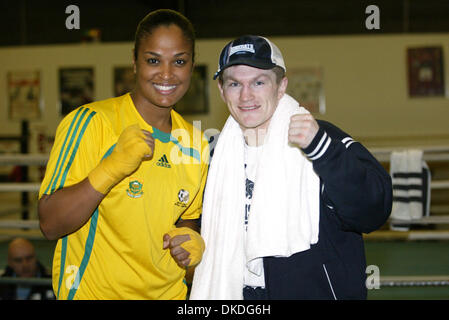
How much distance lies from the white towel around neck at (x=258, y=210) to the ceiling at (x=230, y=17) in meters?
5.14

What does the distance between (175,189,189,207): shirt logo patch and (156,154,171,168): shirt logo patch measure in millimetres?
109

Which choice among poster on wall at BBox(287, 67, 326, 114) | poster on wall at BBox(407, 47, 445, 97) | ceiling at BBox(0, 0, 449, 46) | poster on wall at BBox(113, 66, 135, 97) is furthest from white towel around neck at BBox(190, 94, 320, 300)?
ceiling at BBox(0, 0, 449, 46)

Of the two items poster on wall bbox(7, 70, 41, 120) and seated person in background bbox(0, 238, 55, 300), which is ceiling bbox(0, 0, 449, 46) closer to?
poster on wall bbox(7, 70, 41, 120)

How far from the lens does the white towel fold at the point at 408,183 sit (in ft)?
10.1

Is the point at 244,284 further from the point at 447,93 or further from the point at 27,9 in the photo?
the point at 27,9

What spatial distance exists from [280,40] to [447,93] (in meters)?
2.30

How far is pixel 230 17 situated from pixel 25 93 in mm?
3238

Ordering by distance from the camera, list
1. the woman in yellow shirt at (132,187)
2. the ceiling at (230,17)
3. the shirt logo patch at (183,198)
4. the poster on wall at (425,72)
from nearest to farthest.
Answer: the woman in yellow shirt at (132,187), the shirt logo patch at (183,198), the poster on wall at (425,72), the ceiling at (230,17)

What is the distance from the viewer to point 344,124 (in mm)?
5695

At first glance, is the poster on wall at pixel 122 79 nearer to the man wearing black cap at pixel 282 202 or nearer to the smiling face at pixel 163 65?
the smiling face at pixel 163 65

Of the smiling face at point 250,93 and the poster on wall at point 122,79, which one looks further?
the poster on wall at point 122,79

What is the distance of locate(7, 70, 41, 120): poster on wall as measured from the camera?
596cm

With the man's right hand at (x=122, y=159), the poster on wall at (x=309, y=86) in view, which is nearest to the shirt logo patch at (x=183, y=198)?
the man's right hand at (x=122, y=159)
